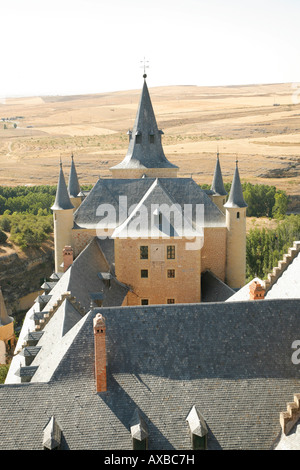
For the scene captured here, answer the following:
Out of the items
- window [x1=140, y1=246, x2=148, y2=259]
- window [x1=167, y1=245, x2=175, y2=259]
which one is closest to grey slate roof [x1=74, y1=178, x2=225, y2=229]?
window [x1=140, y1=246, x2=148, y2=259]

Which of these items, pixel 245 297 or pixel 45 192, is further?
pixel 45 192

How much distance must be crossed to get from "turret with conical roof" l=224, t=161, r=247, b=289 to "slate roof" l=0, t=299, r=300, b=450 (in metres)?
22.9

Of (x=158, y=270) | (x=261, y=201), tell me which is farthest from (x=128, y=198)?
(x=261, y=201)

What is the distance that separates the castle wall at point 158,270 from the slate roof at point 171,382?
1646 centimetres

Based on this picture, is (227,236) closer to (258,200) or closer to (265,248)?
(265,248)

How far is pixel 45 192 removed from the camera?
134625 millimetres

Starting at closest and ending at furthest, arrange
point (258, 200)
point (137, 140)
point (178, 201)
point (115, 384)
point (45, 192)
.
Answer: point (115, 384), point (178, 201), point (137, 140), point (258, 200), point (45, 192)

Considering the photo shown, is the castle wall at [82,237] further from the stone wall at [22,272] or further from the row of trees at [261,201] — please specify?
the row of trees at [261,201]

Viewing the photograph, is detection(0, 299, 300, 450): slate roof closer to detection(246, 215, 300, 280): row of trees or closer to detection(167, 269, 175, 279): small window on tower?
detection(167, 269, 175, 279): small window on tower

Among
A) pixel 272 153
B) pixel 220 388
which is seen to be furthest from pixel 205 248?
pixel 272 153

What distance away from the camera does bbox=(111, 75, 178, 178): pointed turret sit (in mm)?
52069

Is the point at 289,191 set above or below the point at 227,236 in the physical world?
below

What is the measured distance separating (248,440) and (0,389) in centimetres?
974

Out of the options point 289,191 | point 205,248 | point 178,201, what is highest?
point 178,201
